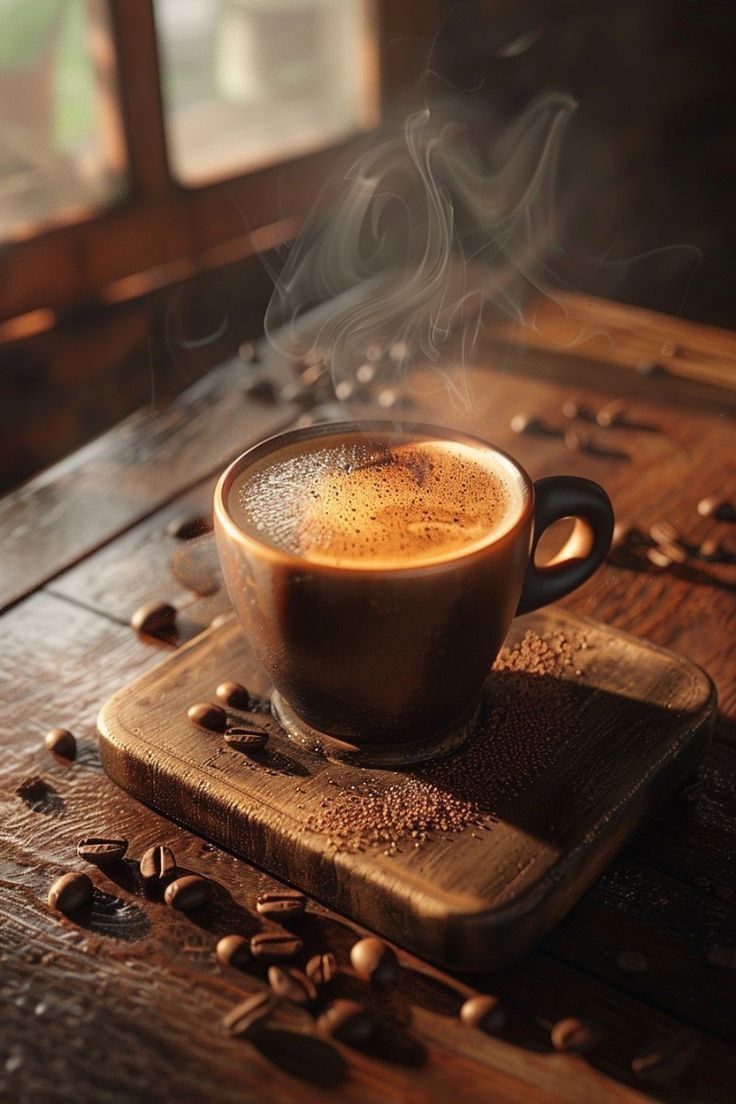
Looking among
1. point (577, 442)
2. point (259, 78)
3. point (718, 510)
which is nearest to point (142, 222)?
point (259, 78)

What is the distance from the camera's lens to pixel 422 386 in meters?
→ 1.50

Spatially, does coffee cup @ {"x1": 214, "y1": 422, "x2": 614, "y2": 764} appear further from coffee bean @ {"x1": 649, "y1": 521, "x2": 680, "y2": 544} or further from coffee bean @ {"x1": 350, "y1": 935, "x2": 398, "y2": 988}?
coffee bean @ {"x1": 649, "y1": 521, "x2": 680, "y2": 544}

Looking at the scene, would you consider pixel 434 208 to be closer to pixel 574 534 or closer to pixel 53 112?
pixel 53 112

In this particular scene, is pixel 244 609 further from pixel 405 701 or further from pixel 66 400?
pixel 66 400

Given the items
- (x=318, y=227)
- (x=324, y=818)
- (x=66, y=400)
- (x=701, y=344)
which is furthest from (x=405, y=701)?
(x=318, y=227)

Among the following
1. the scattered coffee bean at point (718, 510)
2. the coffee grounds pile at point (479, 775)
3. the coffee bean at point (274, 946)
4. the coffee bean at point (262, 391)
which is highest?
the coffee grounds pile at point (479, 775)

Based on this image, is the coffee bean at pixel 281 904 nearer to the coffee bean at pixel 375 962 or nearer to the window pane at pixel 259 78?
the coffee bean at pixel 375 962

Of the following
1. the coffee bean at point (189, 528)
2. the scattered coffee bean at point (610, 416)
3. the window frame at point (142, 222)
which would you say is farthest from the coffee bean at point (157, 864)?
the window frame at point (142, 222)

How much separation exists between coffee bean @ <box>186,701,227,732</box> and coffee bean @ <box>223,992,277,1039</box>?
0.22 metres

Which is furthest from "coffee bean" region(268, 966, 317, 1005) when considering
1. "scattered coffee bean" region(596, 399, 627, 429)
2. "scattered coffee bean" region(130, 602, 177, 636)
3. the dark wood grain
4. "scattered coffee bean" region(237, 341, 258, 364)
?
"scattered coffee bean" region(237, 341, 258, 364)

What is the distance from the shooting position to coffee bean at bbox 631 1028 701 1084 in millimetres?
612

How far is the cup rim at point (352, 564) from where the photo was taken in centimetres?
70

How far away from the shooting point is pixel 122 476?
1.29 m

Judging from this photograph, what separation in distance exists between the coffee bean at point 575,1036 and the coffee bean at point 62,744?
42cm
